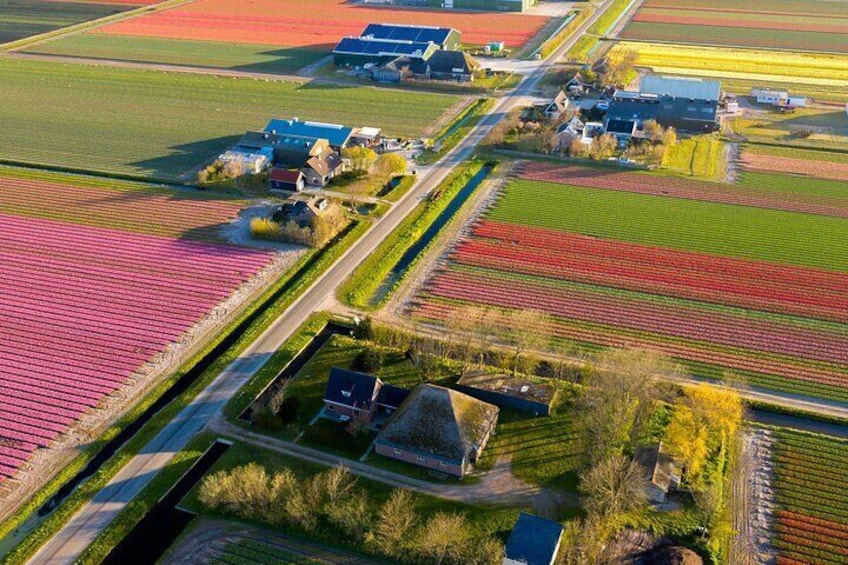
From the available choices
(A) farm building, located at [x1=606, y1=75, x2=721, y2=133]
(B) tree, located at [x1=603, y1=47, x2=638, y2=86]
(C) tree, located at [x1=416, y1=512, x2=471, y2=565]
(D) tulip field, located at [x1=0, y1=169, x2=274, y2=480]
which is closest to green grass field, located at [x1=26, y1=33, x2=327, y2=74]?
(D) tulip field, located at [x1=0, y1=169, x2=274, y2=480]

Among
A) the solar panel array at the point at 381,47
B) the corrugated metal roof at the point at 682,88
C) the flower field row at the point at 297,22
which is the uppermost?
the flower field row at the point at 297,22

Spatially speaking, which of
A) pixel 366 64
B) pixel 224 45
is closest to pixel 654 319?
pixel 366 64

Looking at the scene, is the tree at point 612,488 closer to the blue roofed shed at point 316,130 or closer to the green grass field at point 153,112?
the blue roofed shed at point 316,130

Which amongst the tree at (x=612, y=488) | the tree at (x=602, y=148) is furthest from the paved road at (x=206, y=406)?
the tree at (x=612, y=488)

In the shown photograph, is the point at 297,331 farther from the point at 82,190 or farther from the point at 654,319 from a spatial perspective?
the point at 82,190

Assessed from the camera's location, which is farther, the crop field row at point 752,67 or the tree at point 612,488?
the crop field row at point 752,67
